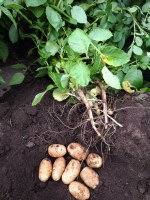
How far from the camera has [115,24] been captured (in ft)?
4.71

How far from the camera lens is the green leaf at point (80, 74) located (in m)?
1.07

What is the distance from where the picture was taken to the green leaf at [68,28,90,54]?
3.53 feet

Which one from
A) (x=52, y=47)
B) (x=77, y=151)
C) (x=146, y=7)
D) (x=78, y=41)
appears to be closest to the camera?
(x=78, y=41)

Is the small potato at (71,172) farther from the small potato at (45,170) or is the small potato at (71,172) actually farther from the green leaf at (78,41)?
the green leaf at (78,41)

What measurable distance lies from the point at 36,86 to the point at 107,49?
47 cm

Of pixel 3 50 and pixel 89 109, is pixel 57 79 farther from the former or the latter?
pixel 3 50

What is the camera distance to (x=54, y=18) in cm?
126

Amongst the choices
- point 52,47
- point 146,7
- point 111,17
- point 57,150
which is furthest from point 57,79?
point 146,7

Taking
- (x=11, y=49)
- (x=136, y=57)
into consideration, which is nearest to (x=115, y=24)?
(x=136, y=57)

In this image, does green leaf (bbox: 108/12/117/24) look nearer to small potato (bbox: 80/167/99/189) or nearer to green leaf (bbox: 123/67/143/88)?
green leaf (bbox: 123/67/143/88)

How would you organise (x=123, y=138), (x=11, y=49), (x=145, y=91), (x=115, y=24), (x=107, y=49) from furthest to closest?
(x=11, y=49) → (x=115, y=24) → (x=145, y=91) → (x=123, y=138) → (x=107, y=49)

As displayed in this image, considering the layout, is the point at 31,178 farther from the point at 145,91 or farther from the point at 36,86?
the point at 145,91

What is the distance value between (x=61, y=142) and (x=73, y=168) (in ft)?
0.41

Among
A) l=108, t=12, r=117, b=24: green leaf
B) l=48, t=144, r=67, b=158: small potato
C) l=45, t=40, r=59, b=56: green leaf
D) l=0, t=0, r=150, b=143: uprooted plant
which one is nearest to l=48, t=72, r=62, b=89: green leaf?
l=0, t=0, r=150, b=143: uprooted plant
